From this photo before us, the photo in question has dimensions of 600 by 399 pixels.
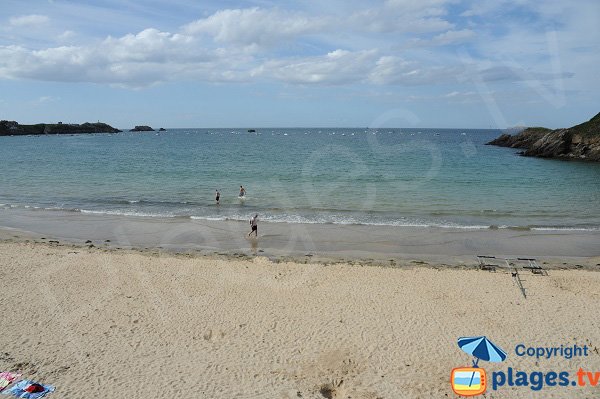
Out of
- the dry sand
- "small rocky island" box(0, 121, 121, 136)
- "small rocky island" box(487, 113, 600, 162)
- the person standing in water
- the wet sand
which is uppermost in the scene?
"small rocky island" box(0, 121, 121, 136)

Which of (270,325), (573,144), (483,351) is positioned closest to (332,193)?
(270,325)

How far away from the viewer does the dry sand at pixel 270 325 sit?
386 inches

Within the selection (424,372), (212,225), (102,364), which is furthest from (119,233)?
(424,372)

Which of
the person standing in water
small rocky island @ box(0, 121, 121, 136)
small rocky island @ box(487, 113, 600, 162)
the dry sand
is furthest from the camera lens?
small rocky island @ box(0, 121, 121, 136)

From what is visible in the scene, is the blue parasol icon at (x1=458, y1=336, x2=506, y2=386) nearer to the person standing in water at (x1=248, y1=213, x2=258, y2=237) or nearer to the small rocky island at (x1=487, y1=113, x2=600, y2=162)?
the person standing in water at (x1=248, y1=213, x2=258, y2=237)

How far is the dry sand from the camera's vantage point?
9.81m

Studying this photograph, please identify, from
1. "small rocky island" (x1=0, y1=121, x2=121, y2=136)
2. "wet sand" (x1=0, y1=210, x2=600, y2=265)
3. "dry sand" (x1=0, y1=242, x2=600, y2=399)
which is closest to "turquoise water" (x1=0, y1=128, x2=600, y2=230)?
"wet sand" (x1=0, y1=210, x2=600, y2=265)

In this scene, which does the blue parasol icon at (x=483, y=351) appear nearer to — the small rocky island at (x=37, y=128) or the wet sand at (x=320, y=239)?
the wet sand at (x=320, y=239)

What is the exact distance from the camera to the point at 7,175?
45312 mm

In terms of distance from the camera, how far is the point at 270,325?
12320 mm

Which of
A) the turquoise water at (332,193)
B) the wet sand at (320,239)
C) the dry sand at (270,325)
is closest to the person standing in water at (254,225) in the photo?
the wet sand at (320,239)

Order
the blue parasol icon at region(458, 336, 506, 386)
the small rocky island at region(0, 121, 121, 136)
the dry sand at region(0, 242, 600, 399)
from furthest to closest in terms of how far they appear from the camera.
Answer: the small rocky island at region(0, 121, 121, 136)
the blue parasol icon at region(458, 336, 506, 386)
the dry sand at region(0, 242, 600, 399)

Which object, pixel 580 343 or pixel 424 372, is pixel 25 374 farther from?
pixel 580 343

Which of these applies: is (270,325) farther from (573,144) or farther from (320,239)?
(573,144)
